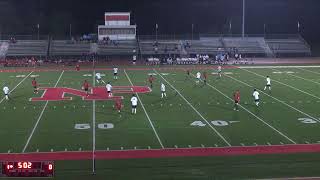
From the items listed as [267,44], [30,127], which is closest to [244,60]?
[267,44]

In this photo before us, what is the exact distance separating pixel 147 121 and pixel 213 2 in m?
38.3

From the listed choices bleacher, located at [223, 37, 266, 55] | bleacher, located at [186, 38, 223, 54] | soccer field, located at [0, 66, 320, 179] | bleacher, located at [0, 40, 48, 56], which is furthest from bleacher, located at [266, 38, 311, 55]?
bleacher, located at [0, 40, 48, 56]

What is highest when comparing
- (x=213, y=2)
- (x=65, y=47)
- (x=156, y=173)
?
(x=213, y=2)

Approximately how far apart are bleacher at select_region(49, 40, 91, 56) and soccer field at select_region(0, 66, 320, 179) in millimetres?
18269

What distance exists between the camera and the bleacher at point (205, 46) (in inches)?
2125

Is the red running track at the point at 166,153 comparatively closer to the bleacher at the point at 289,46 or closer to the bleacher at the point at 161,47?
the bleacher at the point at 161,47

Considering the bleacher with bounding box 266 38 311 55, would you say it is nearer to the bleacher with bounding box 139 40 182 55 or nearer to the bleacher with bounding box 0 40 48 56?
the bleacher with bounding box 139 40 182 55

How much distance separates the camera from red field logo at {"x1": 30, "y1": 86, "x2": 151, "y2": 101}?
86.9ft

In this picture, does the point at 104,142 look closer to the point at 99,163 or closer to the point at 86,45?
the point at 99,163

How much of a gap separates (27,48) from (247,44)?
23.8 m

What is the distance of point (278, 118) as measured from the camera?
21359 mm

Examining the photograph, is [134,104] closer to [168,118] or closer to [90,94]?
[168,118]

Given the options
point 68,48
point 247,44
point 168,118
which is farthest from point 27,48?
point 168,118

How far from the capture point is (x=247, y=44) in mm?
56062
